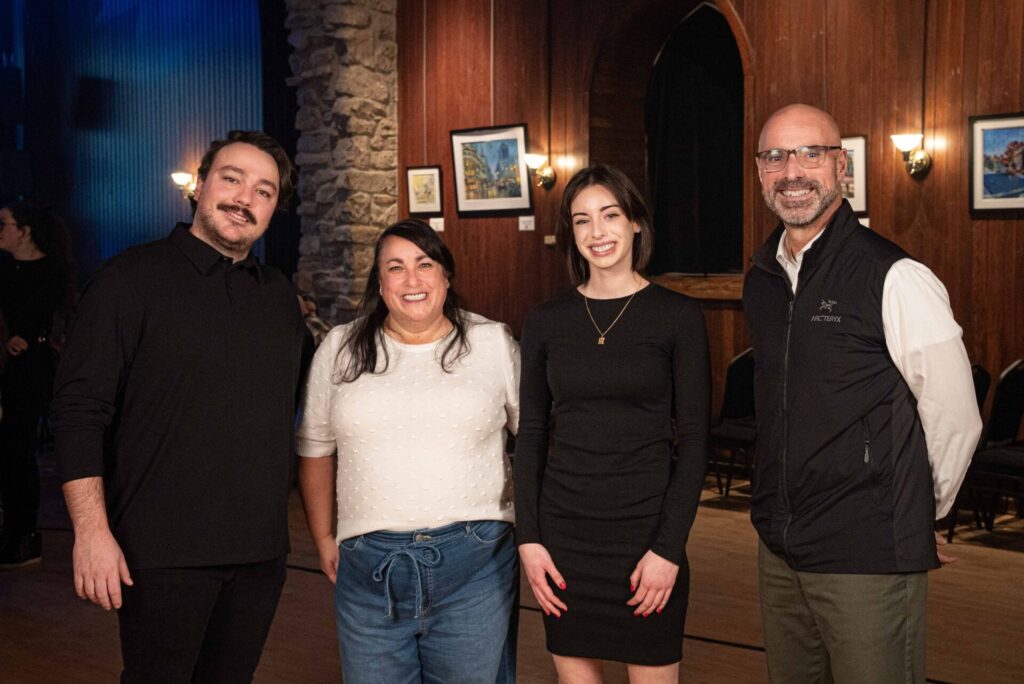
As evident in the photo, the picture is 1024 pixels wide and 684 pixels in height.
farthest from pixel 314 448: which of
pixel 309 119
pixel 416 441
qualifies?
pixel 309 119

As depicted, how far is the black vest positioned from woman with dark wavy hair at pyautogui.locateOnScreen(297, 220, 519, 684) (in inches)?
24.3

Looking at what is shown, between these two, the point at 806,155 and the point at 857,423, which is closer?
the point at 857,423

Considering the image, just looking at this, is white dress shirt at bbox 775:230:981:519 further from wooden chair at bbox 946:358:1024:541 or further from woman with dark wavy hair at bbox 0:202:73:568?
woman with dark wavy hair at bbox 0:202:73:568

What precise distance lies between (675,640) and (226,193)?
1354 millimetres

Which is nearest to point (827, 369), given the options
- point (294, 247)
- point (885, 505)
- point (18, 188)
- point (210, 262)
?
point (885, 505)

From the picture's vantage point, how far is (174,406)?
222 centimetres

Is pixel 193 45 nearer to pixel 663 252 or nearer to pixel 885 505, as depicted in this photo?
pixel 663 252

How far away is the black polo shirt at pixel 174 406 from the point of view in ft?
7.09

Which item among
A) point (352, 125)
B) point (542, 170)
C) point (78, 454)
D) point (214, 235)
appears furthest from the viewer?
point (352, 125)

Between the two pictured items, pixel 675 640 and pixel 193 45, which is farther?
pixel 193 45

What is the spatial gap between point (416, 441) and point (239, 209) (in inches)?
24.5

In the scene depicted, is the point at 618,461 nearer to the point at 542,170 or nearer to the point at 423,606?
the point at 423,606

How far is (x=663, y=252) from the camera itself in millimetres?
8625

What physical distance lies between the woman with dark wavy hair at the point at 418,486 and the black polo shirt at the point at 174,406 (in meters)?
0.18
